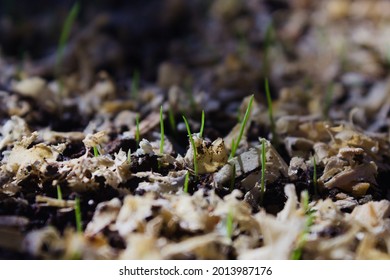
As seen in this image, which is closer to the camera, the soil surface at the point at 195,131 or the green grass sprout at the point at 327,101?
the soil surface at the point at 195,131

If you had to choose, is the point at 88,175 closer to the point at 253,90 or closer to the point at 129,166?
the point at 129,166

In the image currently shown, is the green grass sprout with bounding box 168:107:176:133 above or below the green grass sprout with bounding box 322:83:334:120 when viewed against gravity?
above

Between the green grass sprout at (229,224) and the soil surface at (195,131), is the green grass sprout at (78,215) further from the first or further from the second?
the green grass sprout at (229,224)

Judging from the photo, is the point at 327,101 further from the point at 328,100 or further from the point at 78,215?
the point at 78,215

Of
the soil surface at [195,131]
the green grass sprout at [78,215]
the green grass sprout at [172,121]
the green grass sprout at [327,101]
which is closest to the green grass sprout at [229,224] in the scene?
the soil surface at [195,131]

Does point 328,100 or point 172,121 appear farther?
point 328,100

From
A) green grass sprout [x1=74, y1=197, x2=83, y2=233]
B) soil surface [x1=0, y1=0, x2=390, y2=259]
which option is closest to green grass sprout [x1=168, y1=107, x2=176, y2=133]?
soil surface [x1=0, y1=0, x2=390, y2=259]

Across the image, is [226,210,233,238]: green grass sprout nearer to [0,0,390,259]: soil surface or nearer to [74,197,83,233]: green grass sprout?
[0,0,390,259]: soil surface

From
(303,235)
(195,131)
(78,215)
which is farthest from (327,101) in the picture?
(78,215)

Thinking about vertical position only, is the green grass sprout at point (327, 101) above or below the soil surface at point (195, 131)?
below
